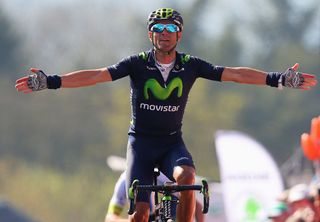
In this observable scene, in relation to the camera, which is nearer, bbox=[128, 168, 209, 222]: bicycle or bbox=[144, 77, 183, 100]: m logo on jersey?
bbox=[128, 168, 209, 222]: bicycle

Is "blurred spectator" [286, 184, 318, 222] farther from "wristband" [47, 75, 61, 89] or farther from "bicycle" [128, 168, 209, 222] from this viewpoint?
"wristband" [47, 75, 61, 89]

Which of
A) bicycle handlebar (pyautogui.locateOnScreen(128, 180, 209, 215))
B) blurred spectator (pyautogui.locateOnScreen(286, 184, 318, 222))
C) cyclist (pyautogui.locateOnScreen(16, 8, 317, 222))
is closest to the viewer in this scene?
bicycle handlebar (pyautogui.locateOnScreen(128, 180, 209, 215))

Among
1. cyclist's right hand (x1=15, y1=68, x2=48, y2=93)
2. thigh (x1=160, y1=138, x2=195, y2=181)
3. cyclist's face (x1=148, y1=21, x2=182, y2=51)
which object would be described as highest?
cyclist's face (x1=148, y1=21, x2=182, y2=51)

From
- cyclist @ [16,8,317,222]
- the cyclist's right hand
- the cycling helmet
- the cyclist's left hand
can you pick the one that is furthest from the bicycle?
the cycling helmet

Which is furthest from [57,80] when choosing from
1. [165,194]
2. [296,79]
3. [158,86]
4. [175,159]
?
[296,79]

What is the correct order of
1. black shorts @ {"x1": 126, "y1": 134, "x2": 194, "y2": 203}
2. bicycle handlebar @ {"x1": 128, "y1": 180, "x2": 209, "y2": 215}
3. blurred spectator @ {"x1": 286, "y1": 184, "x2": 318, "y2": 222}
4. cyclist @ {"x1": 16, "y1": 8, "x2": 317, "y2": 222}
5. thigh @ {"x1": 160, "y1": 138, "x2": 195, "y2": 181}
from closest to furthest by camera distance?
bicycle handlebar @ {"x1": 128, "y1": 180, "x2": 209, "y2": 215} → thigh @ {"x1": 160, "y1": 138, "x2": 195, "y2": 181} → black shorts @ {"x1": 126, "y1": 134, "x2": 194, "y2": 203} → cyclist @ {"x1": 16, "y1": 8, "x2": 317, "y2": 222} → blurred spectator @ {"x1": 286, "y1": 184, "x2": 318, "y2": 222}

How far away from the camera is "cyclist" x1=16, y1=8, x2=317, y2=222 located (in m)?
Answer: 14.6

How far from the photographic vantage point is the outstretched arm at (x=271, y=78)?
48.6 feet

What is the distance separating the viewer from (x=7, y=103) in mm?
57094

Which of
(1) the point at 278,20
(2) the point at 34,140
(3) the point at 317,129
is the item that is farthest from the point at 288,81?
(1) the point at 278,20

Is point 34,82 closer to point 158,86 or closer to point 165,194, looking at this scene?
point 158,86

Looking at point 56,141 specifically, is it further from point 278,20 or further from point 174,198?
point 174,198

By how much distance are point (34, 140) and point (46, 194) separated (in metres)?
5.33

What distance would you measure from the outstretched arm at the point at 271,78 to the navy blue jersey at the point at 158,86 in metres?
0.16
